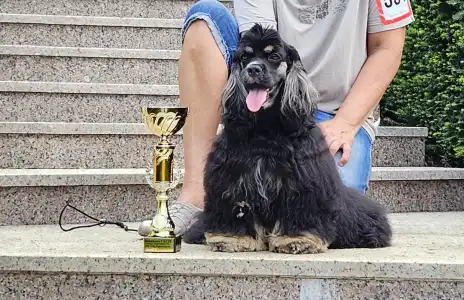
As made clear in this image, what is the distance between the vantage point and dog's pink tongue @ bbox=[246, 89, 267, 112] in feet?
7.76

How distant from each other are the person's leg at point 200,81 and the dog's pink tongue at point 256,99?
583mm

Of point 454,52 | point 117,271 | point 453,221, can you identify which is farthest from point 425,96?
point 117,271

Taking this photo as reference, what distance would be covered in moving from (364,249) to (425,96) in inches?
78.3

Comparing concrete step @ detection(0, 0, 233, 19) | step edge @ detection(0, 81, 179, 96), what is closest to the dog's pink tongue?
step edge @ detection(0, 81, 179, 96)

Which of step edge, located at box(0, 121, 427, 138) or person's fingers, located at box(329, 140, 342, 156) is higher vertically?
step edge, located at box(0, 121, 427, 138)

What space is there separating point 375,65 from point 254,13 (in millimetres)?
513

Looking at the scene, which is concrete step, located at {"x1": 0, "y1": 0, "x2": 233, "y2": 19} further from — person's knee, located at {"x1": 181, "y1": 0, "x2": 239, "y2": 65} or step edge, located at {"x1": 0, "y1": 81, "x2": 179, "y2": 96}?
person's knee, located at {"x1": 181, "y1": 0, "x2": 239, "y2": 65}

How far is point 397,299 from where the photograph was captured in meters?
2.29

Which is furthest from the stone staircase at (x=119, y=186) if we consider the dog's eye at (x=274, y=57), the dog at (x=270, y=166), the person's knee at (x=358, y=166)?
the dog's eye at (x=274, y=57)

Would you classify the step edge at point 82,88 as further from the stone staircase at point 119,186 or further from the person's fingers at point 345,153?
the person's fingers at point 345,153

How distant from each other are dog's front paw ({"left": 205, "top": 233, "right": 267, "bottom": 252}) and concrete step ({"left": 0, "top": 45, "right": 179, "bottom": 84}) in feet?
7.94

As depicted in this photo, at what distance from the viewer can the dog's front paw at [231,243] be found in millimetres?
2436

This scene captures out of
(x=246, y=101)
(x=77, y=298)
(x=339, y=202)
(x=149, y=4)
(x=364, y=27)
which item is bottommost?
(x=77, y=298)

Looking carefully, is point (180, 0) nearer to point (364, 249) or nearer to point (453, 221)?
point (453, 221)
